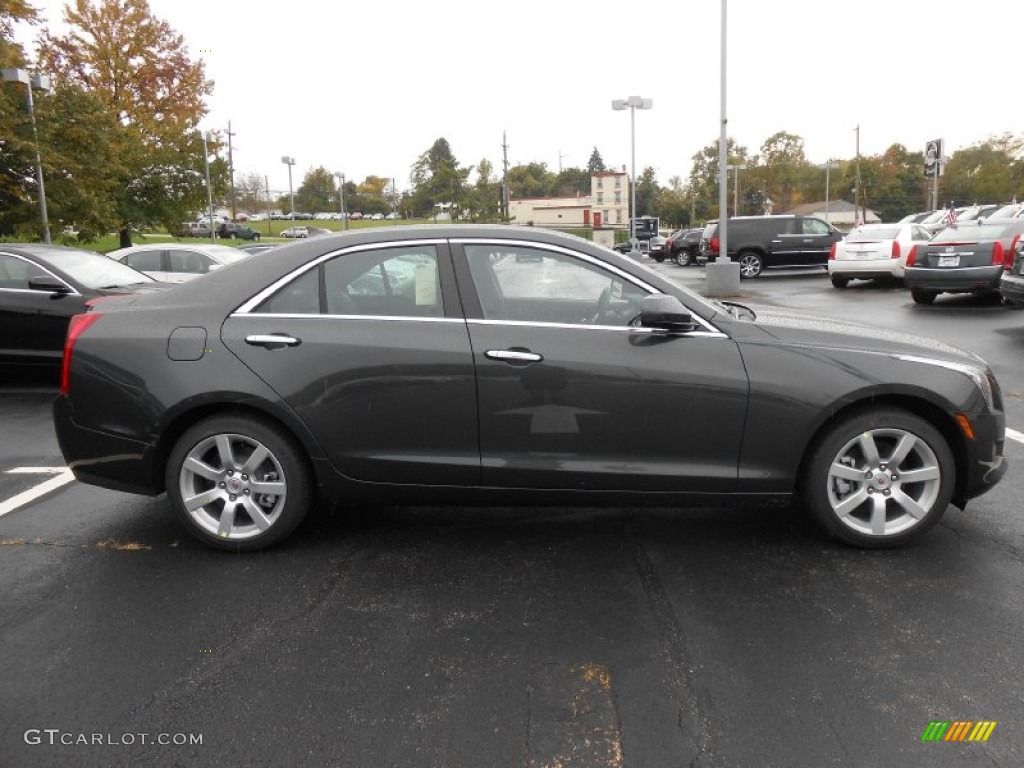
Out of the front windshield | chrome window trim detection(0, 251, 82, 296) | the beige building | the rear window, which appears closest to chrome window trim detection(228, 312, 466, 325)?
chrome window trim detection(0, 251, 82, 296)

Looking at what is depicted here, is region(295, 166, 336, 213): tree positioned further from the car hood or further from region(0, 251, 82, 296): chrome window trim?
the car hood

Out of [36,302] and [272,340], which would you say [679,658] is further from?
[36,302]

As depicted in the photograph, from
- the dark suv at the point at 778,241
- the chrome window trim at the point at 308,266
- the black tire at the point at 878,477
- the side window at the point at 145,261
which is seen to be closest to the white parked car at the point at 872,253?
the dark suv at the point at 778,241

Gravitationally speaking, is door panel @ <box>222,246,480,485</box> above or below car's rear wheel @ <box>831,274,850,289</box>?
above

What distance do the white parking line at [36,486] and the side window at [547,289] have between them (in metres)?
2.84

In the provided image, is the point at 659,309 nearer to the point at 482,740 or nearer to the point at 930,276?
the point at 482,740

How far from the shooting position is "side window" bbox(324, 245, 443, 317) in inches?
156

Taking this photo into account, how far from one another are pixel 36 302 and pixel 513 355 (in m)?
6.68

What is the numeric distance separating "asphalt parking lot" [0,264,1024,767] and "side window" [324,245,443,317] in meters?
1.23

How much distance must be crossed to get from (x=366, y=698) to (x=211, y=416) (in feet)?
5.99

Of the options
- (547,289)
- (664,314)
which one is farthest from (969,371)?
(547,289)

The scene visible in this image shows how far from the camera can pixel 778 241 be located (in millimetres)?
24078

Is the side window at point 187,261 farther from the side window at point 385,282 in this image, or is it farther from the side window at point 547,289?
the side window at point 547,289

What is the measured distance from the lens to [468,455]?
3.88 m
